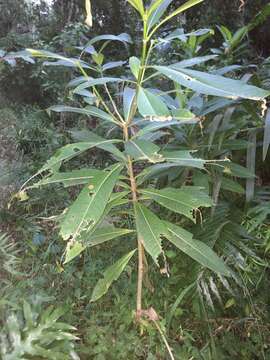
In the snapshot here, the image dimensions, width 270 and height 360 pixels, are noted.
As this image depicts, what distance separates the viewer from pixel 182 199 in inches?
46.7

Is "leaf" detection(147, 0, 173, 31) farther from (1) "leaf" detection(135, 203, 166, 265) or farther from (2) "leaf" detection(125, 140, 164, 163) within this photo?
(1) "leaf" detection(135, 203, 166, 265)

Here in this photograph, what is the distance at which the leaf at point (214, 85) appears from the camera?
89cm

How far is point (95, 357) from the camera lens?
153cm

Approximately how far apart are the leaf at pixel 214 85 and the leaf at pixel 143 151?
19cm

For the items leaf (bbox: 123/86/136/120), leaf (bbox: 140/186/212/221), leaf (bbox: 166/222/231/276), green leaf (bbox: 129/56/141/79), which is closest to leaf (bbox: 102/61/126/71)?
leaf (bbox: 123/86/136/120)

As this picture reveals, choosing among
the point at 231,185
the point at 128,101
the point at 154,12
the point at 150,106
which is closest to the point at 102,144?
the point at 128,101

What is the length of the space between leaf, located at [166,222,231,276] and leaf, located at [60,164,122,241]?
0.28 meters

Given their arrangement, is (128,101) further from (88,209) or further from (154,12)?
(88,209)

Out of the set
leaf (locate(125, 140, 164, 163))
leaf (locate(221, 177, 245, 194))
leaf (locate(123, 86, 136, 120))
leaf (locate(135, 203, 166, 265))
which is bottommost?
leaf (locate(221, 177, 245, 194))

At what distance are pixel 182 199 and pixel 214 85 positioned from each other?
38 cm

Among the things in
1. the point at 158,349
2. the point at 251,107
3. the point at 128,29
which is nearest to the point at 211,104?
the point at 251,107

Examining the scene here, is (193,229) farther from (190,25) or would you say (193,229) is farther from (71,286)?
(190,25)

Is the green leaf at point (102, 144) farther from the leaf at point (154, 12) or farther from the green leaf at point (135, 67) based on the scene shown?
the leaf at point (154, 12)

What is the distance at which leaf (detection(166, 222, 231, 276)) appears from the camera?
1.21 metres
